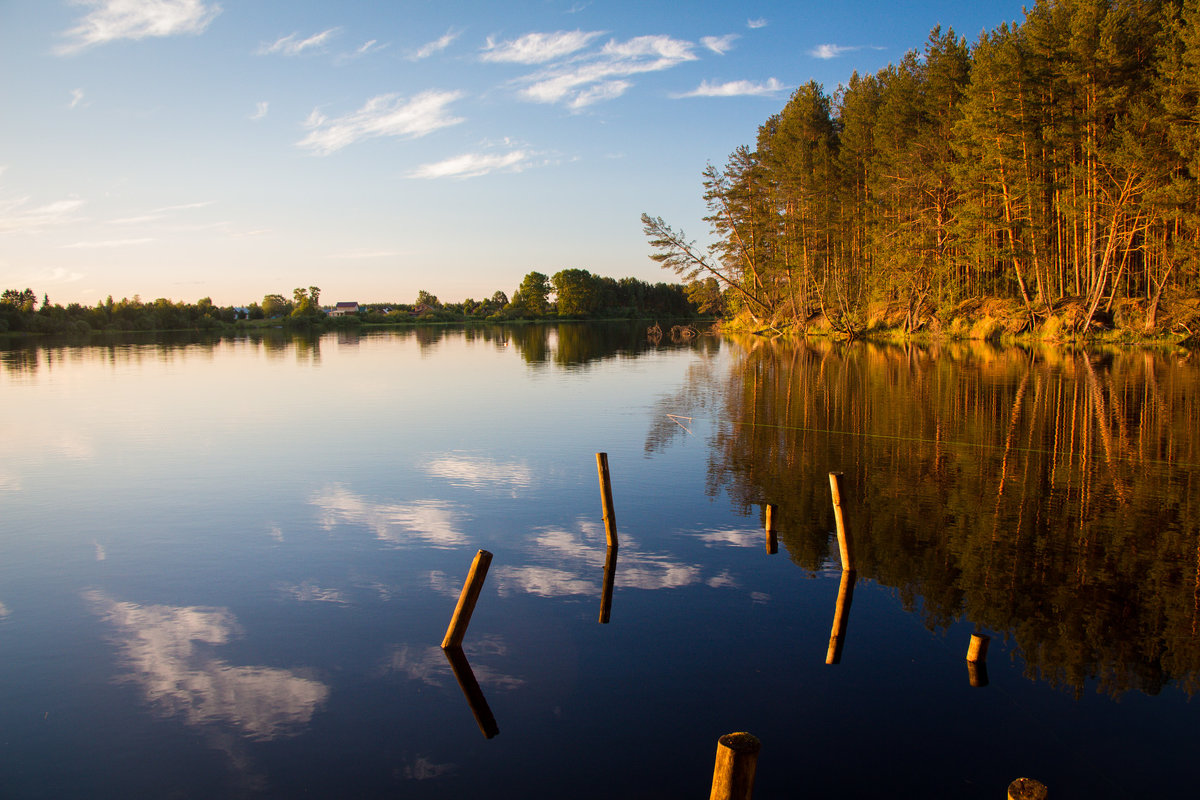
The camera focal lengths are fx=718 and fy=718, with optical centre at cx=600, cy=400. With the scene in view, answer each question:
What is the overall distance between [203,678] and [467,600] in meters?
3.48

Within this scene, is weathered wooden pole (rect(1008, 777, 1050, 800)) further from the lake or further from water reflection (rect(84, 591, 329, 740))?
water reflection (rect(84, 591, 329, 740))

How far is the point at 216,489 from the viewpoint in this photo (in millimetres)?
18422

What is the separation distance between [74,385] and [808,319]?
212ft

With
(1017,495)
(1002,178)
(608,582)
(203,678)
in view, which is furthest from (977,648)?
(1002,178)

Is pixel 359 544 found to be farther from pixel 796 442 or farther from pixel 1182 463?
pixel 1182 463

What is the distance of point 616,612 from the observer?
1051cm

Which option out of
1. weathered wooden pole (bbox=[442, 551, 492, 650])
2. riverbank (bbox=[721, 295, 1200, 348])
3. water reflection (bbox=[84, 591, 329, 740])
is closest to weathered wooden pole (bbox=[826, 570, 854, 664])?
weathered wooden pole (bbox=[442, 551, 492, 650])

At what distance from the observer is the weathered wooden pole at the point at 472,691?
7855 mm

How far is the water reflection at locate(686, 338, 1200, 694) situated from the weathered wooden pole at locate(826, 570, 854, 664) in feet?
1.64

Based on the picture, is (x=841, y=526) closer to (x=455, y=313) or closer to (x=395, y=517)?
(x=395, y=517)

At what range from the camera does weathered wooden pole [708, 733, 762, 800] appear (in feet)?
15.1

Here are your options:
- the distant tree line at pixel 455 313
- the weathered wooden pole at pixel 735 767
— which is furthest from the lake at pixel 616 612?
the distant tree line at pixel 455 313

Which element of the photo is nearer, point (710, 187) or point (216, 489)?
point (216, 489)

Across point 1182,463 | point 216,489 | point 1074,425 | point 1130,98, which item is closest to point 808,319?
point 1130,98
